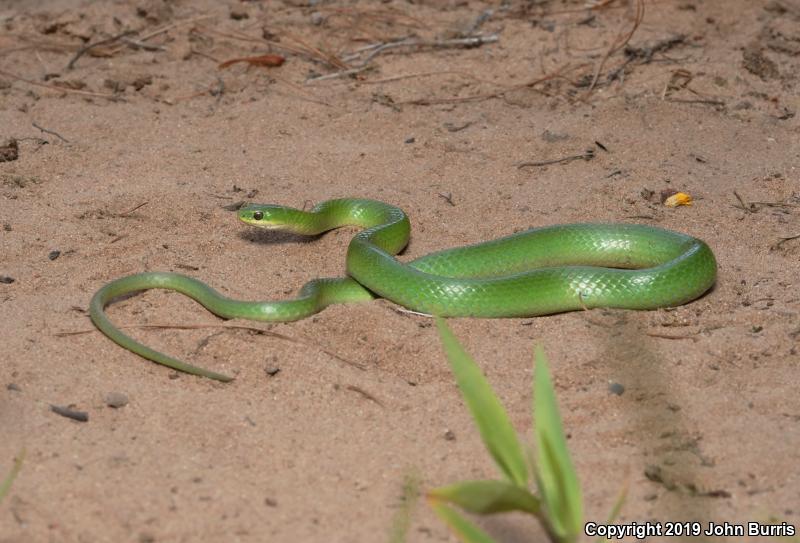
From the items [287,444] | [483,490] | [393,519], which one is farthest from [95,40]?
[483,490]

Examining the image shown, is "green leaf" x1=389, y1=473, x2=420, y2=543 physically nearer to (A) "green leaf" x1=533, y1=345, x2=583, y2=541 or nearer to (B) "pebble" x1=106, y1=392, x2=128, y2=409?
(A) "green leaf" x1=533, y1=345, x2=583, y2=541

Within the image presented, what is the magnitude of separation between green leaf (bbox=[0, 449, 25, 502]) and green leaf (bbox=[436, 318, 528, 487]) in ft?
4.51

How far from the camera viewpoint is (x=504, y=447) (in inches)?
106

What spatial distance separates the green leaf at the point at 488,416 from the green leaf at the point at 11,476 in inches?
54.1

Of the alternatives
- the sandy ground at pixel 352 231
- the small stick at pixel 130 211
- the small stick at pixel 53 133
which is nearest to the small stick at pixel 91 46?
the sandy ground at pixel 352 231

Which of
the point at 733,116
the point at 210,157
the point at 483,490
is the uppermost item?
the point at 483,490

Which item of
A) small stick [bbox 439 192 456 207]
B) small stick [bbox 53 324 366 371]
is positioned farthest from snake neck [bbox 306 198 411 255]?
small stick [bbox 53 324 366 371]

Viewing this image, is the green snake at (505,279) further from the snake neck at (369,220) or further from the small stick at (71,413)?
the small stick at (71,413)

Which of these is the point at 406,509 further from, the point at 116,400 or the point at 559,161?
the point at 559,161

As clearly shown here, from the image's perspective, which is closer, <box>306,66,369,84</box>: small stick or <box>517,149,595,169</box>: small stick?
<box>517,149,595,169</box>: small stick

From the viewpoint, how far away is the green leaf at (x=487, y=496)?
2.54 m

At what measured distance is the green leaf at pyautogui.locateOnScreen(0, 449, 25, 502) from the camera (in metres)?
2.97

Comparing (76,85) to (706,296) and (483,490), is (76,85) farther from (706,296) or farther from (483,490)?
(483,490)

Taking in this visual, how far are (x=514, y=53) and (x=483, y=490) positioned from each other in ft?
18.6
